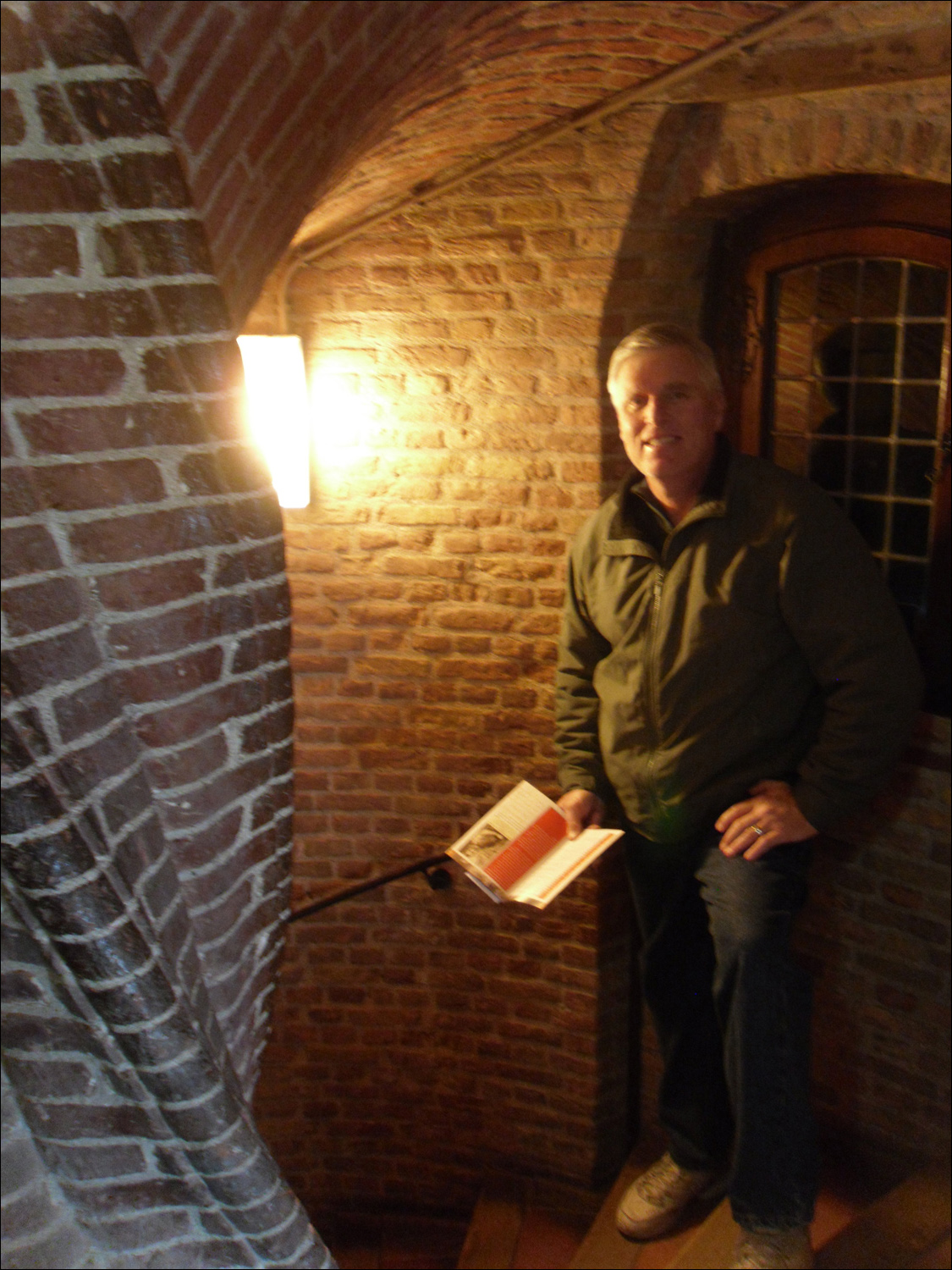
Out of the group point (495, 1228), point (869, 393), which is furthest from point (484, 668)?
point (495, 1228)

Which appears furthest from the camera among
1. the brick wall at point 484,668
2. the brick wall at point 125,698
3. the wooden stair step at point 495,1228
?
the wooden stair step at point 495,1228

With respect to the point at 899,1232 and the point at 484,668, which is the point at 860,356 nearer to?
the point at 484,668

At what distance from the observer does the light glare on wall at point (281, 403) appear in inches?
124

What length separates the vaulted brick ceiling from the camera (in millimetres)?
1743

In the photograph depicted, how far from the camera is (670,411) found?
251cm

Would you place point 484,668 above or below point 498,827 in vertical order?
above

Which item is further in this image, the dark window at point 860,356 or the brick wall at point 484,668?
the brick wall at point 484,668

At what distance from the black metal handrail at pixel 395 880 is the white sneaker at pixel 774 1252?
1.44 m

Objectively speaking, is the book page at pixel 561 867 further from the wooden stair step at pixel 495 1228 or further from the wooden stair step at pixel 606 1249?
the wooden stair step at pixel 495 1228

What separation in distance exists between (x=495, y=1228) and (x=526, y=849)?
1946 mm

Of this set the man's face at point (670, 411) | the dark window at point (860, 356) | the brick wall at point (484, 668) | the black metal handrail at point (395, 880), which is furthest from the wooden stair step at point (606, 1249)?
the man's face at point (670, 411)

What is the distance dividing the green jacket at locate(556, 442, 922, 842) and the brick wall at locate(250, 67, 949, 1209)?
511 millimetres

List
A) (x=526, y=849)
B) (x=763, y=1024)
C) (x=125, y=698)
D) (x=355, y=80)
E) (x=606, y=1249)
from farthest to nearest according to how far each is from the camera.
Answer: (x=606, y=1249) < (x=526, y=849) < (x=763, y=1024) < (x=355, y=80) < (x=125, y=698)

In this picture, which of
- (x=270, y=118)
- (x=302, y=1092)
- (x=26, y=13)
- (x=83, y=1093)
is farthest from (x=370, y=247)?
(x=302, y=1092)
